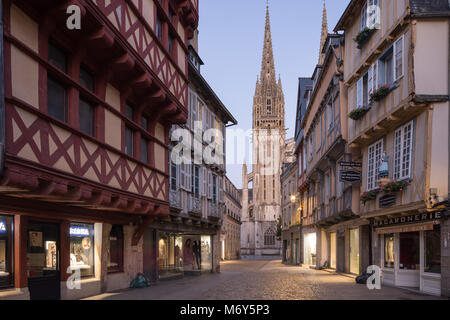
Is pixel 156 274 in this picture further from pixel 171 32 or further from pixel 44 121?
pixel 44 121

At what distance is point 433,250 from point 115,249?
9.88 m

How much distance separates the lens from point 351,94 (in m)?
19.5

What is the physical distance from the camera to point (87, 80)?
40.4 ft

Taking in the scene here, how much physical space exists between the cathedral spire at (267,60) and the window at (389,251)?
332 ft

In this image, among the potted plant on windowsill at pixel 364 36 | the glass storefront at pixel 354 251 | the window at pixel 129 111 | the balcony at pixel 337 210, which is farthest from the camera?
the glass storefront at pixel 354 251

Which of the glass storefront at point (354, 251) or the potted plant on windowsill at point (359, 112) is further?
the glass storefront at point (354, 251)

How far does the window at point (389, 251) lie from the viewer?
16906 mm

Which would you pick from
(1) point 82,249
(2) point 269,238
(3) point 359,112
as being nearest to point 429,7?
(3) point 359,112

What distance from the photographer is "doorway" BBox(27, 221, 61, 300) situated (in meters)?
11.1

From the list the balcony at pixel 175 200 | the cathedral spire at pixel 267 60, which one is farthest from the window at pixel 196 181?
the cathedral spire at pixel 267 60

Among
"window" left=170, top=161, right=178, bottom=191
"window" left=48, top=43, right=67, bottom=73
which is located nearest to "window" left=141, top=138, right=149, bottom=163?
"window" left=170, top=161, right=178, bottom=191

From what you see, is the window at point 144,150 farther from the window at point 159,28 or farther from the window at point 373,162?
the window at point 373,162

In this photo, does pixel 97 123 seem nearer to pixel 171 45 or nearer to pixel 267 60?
pixel 171 45
